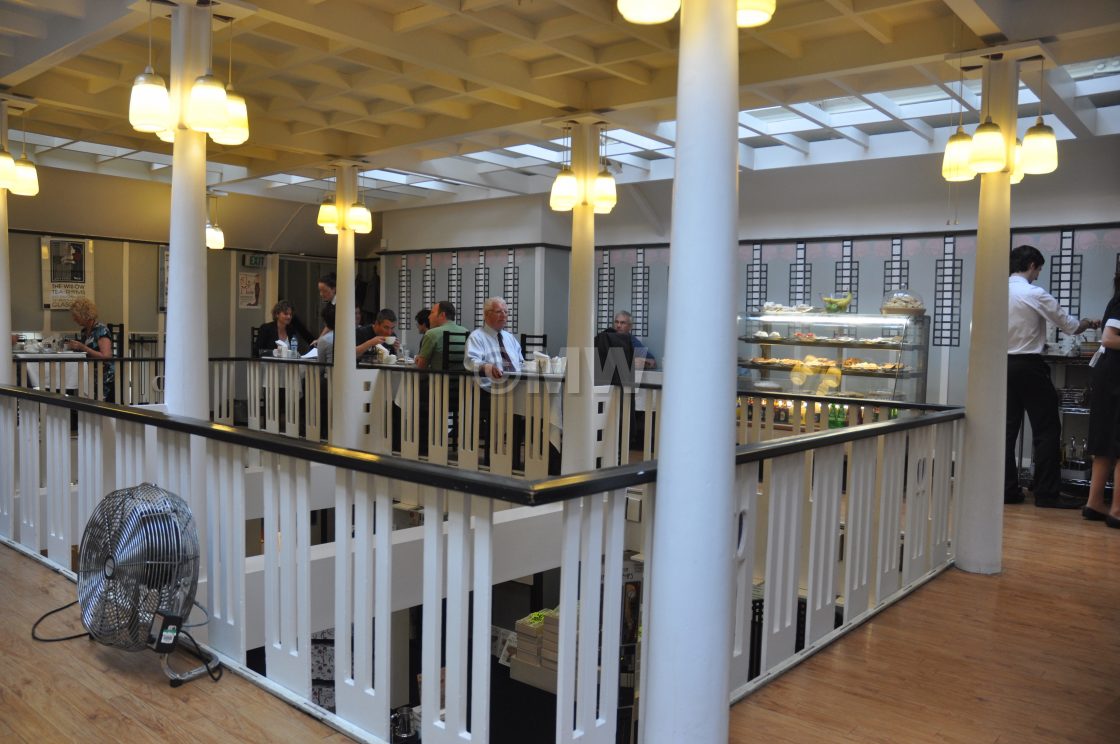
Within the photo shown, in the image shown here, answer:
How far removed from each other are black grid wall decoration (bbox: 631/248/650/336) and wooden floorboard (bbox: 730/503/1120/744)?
773 cm

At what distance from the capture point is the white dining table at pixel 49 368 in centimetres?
875

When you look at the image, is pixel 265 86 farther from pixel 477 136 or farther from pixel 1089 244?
pixel 1089 244

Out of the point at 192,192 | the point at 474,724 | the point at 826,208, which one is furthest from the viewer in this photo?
the point at 826,208

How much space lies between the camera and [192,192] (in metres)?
4.96

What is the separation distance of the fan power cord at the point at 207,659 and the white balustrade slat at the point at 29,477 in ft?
6.75

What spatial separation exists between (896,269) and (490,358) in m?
5.25

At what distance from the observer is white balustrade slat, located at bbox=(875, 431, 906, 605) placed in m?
4.54

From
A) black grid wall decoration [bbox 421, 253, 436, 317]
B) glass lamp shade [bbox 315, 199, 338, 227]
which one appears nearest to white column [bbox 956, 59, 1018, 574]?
glass lamp shade [bbox 315, 199, 338, 227]

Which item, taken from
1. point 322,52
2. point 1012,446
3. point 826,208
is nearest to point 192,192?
point 322,52

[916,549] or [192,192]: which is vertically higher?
[192,192]

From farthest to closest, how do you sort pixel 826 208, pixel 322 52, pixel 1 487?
pixel 826 208 → pixel 322 52 → pixel 1 487

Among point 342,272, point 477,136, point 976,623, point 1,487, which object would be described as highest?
point 477,136

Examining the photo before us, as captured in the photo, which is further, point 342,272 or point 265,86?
point 342,272

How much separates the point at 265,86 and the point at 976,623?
22.5 ft
